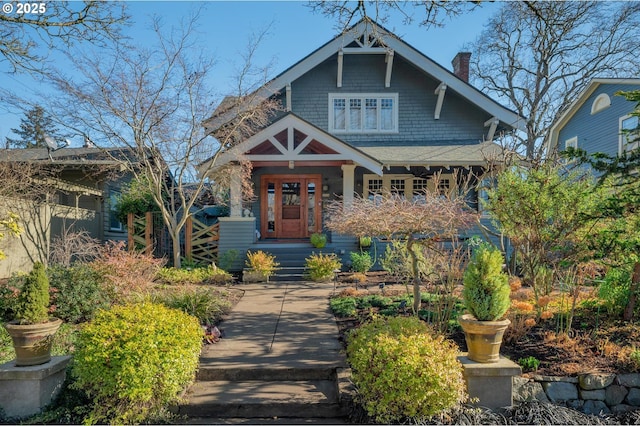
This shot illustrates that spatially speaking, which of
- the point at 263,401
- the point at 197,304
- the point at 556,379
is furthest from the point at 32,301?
the point at 556,379

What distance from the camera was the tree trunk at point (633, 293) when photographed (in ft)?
17.0

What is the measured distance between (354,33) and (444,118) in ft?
14.5

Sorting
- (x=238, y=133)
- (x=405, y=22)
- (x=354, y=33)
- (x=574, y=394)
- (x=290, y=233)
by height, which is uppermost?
(x=354, y=33)

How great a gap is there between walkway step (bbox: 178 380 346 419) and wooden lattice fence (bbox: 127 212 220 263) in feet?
26.7

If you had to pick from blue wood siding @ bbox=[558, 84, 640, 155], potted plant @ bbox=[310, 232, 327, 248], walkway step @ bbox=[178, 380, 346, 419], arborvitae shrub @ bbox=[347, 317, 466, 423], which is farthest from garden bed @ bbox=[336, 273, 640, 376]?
blue wood siding @ bbox=[558, 84, 640, 155]

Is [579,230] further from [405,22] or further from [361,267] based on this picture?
[361,267]

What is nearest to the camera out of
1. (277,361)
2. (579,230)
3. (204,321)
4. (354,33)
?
(277,361)

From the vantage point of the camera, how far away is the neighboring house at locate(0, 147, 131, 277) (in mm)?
10602

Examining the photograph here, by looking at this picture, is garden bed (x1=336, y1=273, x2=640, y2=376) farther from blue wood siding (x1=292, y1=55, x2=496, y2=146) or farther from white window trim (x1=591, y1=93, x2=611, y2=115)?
white window trim (x1=591, y1=93, x2=611, y2=115)

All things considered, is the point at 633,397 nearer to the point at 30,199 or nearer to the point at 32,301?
the point at 32,301

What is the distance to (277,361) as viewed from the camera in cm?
462

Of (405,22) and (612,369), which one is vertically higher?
(405,22)

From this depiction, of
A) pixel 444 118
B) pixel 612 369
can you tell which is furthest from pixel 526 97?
pixel 612 369

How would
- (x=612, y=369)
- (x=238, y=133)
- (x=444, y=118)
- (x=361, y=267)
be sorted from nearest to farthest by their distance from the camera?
(x=612, y=369) < (x=361, y=267) < (x=238, y=133) < (x=444, y=118)
